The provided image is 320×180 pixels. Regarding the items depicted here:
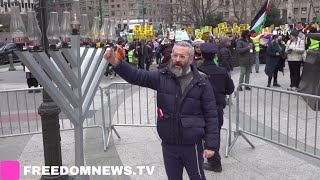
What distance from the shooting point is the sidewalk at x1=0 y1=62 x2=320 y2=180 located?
4.85 metres

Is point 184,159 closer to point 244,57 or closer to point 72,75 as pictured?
point 72,75

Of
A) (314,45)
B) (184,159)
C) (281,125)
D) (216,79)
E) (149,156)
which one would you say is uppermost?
(314,45)

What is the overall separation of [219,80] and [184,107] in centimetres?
161

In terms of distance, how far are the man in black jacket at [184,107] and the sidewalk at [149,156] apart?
1422 millimetres

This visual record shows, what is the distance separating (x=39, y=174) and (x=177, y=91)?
265 cm

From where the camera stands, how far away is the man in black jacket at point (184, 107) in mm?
3354

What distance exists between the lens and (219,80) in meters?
4.84

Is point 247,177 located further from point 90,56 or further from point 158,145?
point 90,56

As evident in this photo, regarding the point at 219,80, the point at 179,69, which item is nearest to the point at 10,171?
the point at 179,69

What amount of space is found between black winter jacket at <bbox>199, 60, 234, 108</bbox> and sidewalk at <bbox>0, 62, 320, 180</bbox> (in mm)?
987

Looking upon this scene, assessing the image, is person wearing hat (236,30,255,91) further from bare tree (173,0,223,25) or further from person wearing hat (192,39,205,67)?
bare tree (173,0,223,25)

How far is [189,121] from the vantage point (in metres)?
3.37

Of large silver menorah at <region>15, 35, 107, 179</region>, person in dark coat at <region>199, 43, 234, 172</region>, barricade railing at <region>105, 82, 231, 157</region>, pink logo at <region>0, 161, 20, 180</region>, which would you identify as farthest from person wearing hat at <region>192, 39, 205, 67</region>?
pink logo at <region>0, 161, 20, 180</region>

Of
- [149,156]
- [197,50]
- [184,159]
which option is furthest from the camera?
[197,50]
